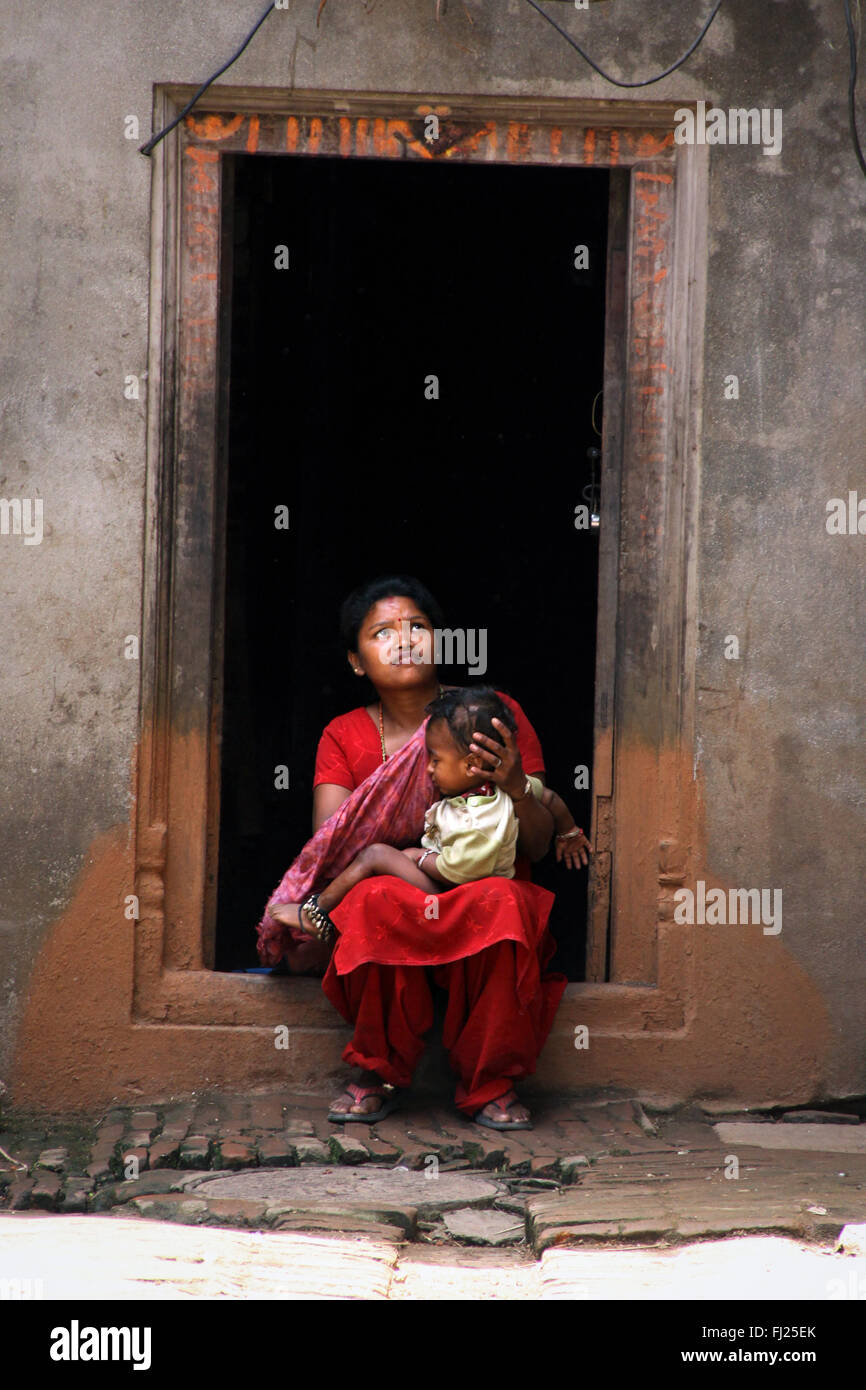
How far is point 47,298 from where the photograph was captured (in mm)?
4359

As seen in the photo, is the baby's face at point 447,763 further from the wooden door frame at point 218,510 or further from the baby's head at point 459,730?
the wooden door frame at point 218,510

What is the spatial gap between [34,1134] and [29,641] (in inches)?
60.7

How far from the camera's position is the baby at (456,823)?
13.4 feet

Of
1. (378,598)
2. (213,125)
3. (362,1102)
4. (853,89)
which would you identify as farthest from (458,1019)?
(853,89)

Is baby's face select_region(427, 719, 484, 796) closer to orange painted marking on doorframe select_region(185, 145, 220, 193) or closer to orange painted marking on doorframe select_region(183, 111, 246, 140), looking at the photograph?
orange painted marking on doorframe select_region(185, 145, 220, 193)

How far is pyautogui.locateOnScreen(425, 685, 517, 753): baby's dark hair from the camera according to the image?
4.08m

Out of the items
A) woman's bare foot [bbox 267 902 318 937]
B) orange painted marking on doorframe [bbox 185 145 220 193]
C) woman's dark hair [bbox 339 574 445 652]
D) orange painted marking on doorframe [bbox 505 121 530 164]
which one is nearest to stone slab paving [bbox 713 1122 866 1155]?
woman's bare foot [bbox 267 902 318 937]

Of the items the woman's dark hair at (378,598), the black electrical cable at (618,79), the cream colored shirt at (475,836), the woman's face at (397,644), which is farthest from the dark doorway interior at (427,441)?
the cream colored shirt at (475,836)

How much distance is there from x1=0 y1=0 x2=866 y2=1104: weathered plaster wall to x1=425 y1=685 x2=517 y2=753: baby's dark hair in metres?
0.76

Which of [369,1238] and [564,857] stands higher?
[564,857]

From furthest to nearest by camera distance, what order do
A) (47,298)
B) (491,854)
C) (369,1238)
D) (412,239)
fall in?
1. (412,239)
2. (47,298)
3. (491,854)
4. (369,1238)

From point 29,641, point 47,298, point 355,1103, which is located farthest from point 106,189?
point 355,1103

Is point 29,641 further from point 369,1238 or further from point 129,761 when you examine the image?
point 369,1238

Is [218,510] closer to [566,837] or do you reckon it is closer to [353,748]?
[353,748]
